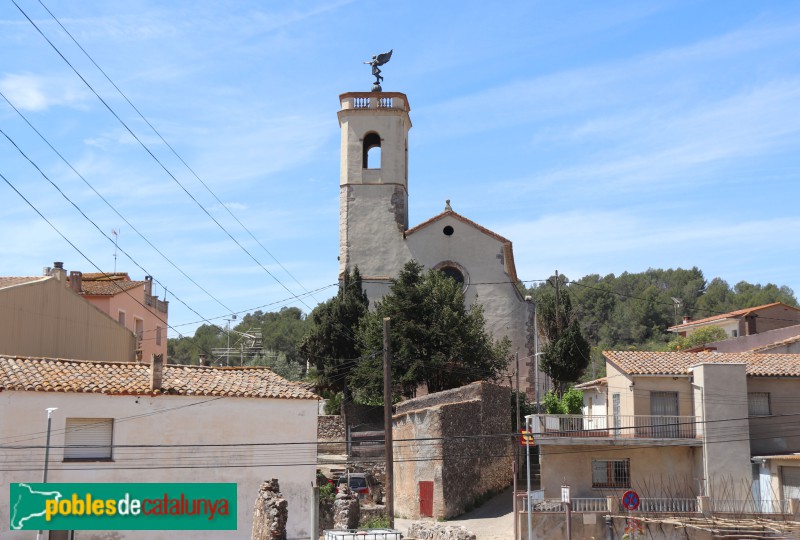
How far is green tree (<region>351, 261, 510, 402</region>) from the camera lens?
46625mm

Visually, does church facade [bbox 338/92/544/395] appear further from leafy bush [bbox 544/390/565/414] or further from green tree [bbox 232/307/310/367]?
green tree [bbox 232/307/310/367]

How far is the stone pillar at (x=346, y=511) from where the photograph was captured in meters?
31.2

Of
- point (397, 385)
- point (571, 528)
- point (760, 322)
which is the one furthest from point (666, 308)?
point (571, 528)

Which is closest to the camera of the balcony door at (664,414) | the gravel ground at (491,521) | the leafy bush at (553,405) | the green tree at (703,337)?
the gravel ground at (491,521)

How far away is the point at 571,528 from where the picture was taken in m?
35.2

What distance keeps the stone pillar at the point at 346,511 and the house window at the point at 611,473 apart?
1070 cm

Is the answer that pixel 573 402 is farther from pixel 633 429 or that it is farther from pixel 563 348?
pixel 633 429

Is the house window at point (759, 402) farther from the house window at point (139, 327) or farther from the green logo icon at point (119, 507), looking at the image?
the house window at point (139, 327)

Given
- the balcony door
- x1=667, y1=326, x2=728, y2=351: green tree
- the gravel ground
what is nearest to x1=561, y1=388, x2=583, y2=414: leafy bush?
the gravel ground

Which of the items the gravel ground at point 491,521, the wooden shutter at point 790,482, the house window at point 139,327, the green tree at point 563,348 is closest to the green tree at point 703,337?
the green tree at point 563,348

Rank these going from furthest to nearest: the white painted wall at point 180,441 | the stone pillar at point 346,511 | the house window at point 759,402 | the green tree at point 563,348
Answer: the green tree at point 563,348 → the house window at point 759,402 → the stone pillar at point 346,511 → the white painted wall at point 180,441

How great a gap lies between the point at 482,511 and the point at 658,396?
8.43m

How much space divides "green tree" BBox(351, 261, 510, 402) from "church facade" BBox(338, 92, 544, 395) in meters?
6.17

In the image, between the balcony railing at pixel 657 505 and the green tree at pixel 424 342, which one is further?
the green tree at pixel 424 342
